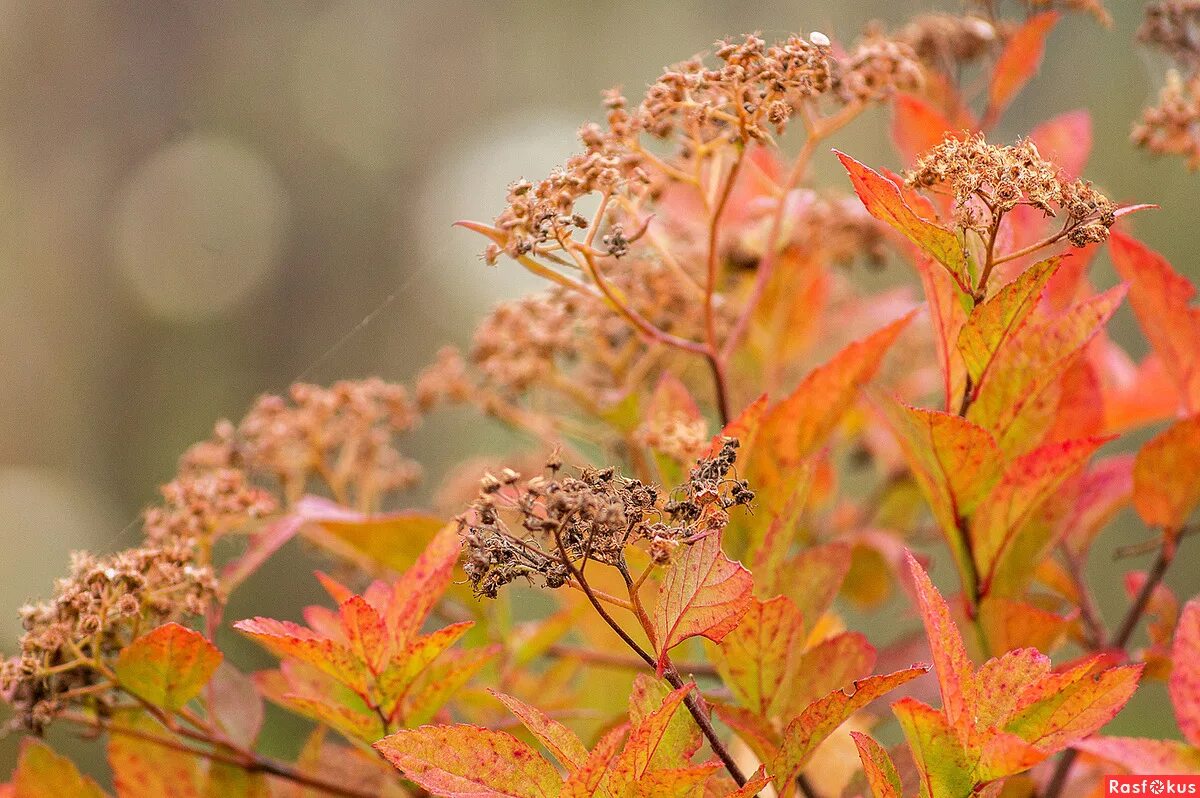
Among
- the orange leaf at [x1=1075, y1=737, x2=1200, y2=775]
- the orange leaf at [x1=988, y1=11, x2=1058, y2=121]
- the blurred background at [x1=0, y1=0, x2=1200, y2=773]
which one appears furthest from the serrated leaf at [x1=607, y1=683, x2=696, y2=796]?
the blurred background at [x1=0, y1=0, x2=1200, y2=773]

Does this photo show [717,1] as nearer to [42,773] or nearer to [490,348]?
[490,348]

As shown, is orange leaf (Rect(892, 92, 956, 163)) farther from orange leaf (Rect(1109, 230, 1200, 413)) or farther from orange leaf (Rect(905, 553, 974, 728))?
orange leaf (Rect(905, 553, 974, 728))

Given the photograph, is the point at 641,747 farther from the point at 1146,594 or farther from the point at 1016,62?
the point at 1016,62

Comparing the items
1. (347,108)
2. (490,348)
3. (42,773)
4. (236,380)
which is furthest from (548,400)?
(347,108)

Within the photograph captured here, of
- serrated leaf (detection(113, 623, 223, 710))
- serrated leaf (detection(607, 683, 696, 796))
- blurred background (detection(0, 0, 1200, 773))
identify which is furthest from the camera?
Answer: blurred background (detection(0, 0, 1200, 773))

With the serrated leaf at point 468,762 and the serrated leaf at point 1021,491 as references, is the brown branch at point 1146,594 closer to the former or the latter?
the serrated leaf at point 1021,491
